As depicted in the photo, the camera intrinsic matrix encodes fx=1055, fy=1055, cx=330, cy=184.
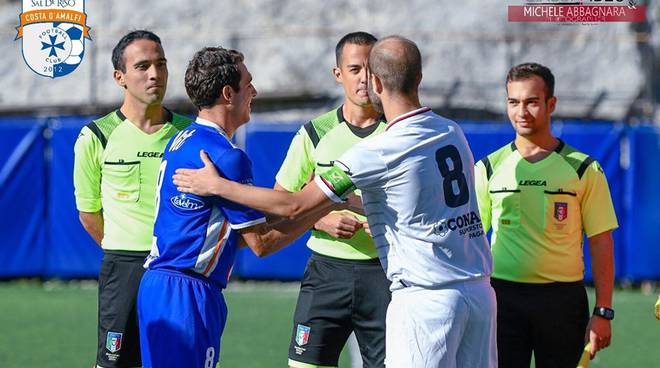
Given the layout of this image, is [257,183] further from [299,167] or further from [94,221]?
[299,167]

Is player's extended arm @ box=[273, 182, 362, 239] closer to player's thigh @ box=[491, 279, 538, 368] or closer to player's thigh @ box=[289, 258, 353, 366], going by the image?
player's thigh @ box=[289, 258, 353, 366]

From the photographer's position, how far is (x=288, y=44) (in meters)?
18.2

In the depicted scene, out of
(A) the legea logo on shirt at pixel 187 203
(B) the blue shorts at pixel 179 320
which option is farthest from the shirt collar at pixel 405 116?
(B) the blue shorts at pixel 179 320

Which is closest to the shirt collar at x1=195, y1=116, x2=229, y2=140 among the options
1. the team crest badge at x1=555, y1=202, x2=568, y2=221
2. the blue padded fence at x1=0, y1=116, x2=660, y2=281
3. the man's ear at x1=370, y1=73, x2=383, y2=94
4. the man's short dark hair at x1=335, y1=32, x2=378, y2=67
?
the man's ear at x1=370, y1=73, x2=383, y2=94

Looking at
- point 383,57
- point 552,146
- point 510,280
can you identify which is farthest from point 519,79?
point 383,57

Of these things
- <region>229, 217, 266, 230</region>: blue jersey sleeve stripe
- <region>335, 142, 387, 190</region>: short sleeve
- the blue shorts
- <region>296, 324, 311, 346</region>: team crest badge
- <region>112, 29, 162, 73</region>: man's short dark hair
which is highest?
<region>112, 29, 162, 73</region>: man's short dark hair

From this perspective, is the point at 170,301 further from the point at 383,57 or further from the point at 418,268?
the point at 383,57

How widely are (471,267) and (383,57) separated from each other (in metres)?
1.04

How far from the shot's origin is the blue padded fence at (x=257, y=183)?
13.7 m

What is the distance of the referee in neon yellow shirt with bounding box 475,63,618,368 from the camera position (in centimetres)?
602

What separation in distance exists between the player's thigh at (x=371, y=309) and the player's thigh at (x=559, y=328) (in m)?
0.89

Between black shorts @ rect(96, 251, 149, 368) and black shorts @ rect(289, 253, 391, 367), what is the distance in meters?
1.02

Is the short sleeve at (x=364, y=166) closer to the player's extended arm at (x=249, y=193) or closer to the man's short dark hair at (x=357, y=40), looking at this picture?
the player's extended arm at (x=249, y=193)

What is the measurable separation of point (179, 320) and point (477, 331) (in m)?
1.41
